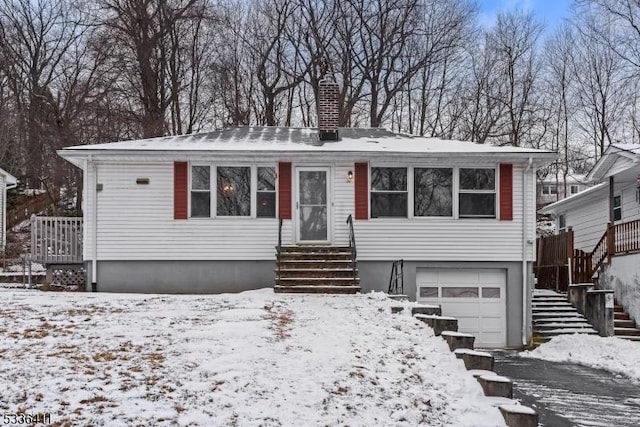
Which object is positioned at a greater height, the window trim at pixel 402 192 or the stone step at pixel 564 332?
the window trim at pixel 402 192

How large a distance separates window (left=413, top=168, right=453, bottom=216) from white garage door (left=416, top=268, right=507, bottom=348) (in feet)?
4.67

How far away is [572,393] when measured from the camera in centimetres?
950

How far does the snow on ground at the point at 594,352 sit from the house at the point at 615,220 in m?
1.93

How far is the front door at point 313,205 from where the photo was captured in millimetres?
14414

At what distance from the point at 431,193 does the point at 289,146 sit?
11.8ft

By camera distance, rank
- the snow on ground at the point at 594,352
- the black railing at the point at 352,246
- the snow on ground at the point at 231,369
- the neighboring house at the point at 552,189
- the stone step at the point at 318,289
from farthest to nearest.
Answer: the neighboring house at the point at 552,189
the black railing at the point at 352,246
the stone step at the point at 318,289
the snow on ground at the point at 594,352
the snow on ground at the point at 231,369

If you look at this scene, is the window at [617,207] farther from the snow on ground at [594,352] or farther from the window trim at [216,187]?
the window trim at [216,187]

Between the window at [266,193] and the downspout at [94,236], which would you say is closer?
the downspout at [94,236]

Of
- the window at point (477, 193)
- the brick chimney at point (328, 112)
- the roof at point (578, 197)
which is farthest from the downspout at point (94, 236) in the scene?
the roof at point (578, 197)

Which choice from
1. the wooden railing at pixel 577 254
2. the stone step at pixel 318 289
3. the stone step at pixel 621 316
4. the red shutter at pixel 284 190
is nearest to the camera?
the stone step at pixel 318 289

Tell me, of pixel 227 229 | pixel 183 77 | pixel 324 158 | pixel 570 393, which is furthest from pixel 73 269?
pixel 183 77

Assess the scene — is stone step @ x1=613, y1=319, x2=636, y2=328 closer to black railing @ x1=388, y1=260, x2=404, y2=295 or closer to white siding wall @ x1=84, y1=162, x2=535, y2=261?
white siding wall @ x1=84, y1=162, x2=535, y2=261

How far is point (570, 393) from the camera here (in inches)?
374

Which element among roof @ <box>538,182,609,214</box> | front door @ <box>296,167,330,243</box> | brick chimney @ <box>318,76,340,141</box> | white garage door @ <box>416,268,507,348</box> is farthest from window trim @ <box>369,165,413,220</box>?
roof @ <box>538,182,609,214</box>
